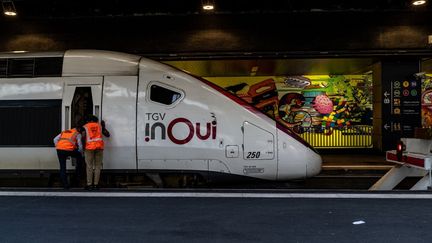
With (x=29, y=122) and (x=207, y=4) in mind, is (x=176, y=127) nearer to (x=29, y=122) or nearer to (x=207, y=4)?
(x=29, y=122)

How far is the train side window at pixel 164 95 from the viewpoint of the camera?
29.6ft

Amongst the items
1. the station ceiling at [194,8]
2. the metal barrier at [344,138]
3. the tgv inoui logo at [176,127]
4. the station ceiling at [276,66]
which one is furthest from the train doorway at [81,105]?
the metal barrier at [344,138]

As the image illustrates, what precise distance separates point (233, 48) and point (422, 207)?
9353mm

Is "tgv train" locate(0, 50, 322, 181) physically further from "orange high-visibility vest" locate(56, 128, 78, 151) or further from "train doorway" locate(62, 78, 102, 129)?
"orange high-visibility vest" locate(56, 128, 78, 151)

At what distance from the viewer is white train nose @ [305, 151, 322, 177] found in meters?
8.90

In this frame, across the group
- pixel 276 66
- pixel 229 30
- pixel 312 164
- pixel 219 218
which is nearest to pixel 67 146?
pixel 219 218

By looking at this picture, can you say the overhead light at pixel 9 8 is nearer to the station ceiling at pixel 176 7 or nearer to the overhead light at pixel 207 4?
the station ceiling at pixel 176 7

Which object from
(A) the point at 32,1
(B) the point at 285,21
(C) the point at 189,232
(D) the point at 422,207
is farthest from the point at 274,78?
(C) the point at 189,232

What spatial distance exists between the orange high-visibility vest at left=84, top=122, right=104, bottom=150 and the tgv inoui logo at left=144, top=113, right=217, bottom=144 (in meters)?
0.90

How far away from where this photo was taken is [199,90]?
899 centimetres

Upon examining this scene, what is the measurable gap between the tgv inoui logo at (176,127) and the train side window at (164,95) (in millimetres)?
290

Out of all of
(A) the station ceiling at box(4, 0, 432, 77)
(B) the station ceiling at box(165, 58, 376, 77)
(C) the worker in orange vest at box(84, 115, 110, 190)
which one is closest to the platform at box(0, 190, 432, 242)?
(C) the worker in orange vest at box(84, 115, 110, 190)

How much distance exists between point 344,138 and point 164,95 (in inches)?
475

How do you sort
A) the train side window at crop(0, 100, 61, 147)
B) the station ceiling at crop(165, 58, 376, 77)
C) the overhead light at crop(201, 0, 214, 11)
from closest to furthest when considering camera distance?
the train side window at crop(0, 100, 61, 147) < the overhead light at crop(201, 0, 214, 11) < the station ceiling at crop(165, 58, 376, 77)
